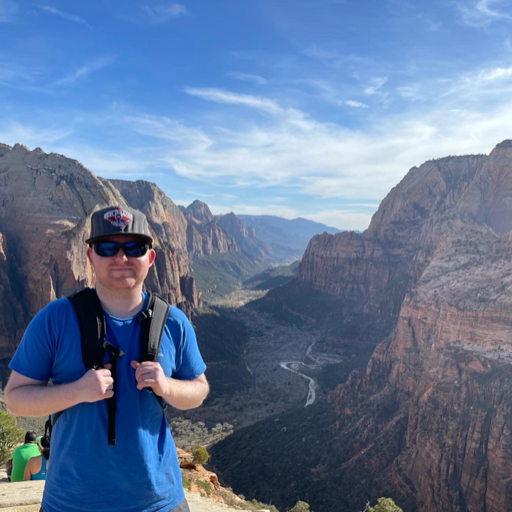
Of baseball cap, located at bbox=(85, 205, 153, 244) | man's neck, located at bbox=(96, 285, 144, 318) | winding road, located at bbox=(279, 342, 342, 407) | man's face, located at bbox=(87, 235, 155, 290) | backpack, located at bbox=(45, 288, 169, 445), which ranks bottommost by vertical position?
winding road, located at bbox=(279, 342, 342, 407)

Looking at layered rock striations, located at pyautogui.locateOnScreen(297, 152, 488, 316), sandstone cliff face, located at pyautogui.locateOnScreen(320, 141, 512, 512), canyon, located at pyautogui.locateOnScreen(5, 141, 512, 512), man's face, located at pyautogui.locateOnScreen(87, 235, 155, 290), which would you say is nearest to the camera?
man's face, located at pyautogui.locateOnScreen(87, 235, 155, 290)

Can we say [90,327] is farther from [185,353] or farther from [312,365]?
[312,365]

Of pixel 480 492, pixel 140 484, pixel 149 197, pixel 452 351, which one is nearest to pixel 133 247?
pixel 140 484

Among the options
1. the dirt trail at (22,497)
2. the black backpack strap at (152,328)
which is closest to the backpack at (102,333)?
the black backpack strap at (152,328)

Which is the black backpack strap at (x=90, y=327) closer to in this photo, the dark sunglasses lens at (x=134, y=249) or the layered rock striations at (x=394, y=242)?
the dark sunglasses lens at (x=134, y=249)

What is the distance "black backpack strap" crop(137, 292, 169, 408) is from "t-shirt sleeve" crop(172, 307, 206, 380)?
Result: 10.9 inches

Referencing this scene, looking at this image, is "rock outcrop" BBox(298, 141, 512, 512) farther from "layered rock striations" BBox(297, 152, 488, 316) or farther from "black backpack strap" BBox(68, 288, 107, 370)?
"layered rock striations" BBox(297, 152, 488, 316)

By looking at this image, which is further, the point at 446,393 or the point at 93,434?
the point at 446,393

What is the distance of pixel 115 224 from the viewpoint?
4.44m

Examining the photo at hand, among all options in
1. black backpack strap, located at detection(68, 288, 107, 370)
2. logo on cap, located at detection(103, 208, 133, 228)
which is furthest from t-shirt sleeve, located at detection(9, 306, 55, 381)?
logo on cap, located at detection(103, 208, 133, 228)

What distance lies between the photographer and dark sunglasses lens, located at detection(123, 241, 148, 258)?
453 centimetres

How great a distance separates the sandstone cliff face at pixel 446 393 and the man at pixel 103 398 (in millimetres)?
35556

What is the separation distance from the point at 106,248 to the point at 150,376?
158 cm

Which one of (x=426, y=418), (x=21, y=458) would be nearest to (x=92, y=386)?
(x=21, y=458)
